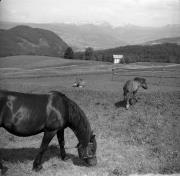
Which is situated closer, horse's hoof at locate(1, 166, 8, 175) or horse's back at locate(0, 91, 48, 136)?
horse's back at locate(0, 91, 48, 136)

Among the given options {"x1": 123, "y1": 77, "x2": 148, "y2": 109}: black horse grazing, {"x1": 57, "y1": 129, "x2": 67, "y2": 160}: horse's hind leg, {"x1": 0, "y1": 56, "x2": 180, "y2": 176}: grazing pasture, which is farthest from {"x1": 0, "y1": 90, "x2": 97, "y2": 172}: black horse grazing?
{"x1": 123, "y1": 77, "x2": 148, "y2": 109}: black horse grazing

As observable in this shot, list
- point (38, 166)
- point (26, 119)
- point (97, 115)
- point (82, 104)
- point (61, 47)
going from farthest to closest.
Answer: point (61, 47) → point (82, 104) → point (97, 115) → point (38, 166) → point (26, 119)

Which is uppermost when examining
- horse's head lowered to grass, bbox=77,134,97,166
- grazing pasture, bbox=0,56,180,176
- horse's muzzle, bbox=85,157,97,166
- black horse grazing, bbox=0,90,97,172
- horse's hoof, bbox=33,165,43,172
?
black horse grazing, bbox=0,90,97,172

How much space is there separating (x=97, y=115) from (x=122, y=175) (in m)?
6.80

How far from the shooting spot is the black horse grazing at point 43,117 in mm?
7004

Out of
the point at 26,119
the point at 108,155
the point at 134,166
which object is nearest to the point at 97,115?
the point at 108,155

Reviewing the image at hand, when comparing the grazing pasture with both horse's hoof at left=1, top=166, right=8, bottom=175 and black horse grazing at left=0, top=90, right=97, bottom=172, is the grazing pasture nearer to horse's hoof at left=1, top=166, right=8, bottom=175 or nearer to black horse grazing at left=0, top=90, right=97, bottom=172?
horse's hoof at left=1, top=166, right=8, bottom=175

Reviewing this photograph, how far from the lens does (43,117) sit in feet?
23.7

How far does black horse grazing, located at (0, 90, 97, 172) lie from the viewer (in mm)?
7004

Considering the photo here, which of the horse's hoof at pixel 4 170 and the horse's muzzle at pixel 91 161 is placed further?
the horse's muzzle at pixel 91 161

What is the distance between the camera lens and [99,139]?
1059cm

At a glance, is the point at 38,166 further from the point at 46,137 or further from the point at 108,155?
the point at 108,155

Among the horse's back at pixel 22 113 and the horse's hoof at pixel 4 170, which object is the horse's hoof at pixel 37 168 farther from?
the horse's back at pixel 22 113

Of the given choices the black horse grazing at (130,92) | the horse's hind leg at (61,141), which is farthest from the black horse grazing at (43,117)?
the black horse grazing at (130,92)
